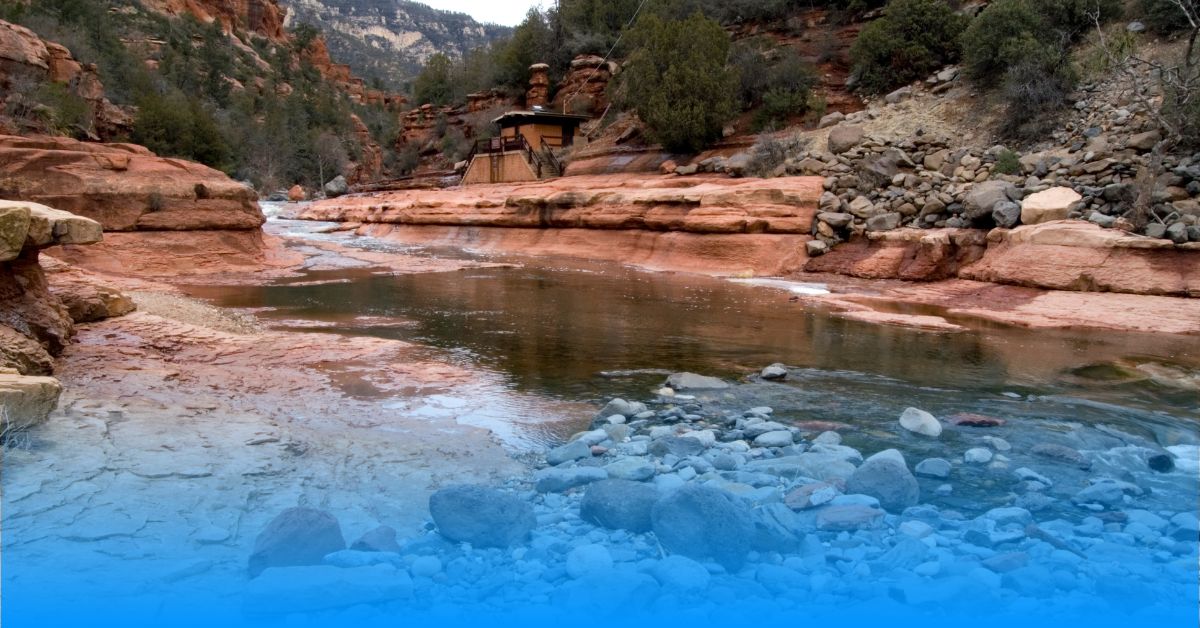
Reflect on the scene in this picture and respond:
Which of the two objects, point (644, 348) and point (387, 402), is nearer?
point (387, 402)

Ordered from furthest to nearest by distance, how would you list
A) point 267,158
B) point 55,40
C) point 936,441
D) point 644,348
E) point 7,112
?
point 267,158, point 55,40, point 7,112, point 644,348, point 936,441

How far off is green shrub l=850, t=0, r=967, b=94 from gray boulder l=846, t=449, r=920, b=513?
20419mm

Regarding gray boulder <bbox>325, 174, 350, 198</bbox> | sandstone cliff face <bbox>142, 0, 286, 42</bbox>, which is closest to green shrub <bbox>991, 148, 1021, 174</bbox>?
gray boulder <bbox>325, 174, 350, 198</bbox>

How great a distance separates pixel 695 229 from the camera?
16.5m

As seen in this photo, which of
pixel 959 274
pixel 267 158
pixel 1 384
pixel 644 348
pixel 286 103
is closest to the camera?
pixel 1 384

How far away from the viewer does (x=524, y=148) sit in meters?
28.2

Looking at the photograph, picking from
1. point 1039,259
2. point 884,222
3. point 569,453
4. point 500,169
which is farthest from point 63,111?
point 1039,259

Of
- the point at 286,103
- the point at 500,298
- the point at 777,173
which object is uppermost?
the point at 286,103

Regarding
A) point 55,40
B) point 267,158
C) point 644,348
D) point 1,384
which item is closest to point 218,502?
point 1,384

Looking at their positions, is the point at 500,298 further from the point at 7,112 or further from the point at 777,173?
the point at 7,112

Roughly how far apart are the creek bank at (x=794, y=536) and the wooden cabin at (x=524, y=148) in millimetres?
23881

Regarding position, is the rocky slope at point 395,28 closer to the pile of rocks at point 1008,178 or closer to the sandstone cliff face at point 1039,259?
the pile of rocks at point 1008,178

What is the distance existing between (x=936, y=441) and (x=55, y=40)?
38.0m

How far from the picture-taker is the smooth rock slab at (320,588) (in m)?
2.62
